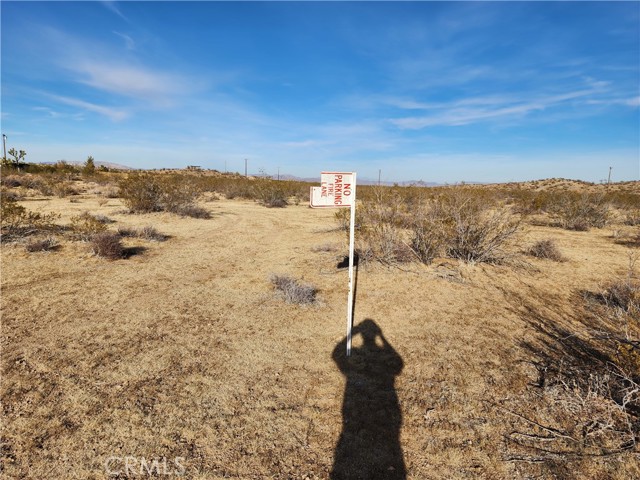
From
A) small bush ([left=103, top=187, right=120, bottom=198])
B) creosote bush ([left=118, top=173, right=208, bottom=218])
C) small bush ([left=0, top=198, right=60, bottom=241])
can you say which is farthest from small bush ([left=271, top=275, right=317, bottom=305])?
small bush ([left=103, top=187, right=120, bottom=198])

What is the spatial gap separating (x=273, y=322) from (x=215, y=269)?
3.10 meters

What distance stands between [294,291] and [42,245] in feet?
21.5

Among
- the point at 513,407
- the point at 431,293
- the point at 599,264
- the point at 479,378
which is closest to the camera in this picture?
the point at 513,407

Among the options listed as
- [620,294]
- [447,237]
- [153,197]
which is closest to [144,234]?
[153,197]

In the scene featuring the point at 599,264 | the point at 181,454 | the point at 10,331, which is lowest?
the point at 181,454

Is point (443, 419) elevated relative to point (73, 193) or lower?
lower

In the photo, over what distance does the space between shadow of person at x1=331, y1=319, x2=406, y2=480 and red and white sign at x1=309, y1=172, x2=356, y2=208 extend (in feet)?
6.49

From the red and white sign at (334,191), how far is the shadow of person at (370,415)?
1.98 meters

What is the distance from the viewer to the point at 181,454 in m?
2.69

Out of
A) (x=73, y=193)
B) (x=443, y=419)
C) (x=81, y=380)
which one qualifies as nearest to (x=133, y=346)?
(x=81, y=380)

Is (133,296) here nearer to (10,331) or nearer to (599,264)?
(10,331)

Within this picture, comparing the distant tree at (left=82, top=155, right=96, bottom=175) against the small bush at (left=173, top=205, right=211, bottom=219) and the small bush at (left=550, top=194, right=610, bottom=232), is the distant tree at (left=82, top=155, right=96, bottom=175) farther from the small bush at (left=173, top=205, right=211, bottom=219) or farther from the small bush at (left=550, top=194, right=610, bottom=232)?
the small bush at (left=550, top=194, right=610, bottom=232)

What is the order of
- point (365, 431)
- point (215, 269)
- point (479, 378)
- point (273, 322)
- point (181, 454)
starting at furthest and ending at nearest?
1. point (215, 269)
2. point (273, 322)
3. point (479, 378)
4. point (365, 431)
5. point (181, 454)

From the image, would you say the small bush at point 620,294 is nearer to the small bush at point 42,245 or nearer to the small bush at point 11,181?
the small bush at point 42,245
